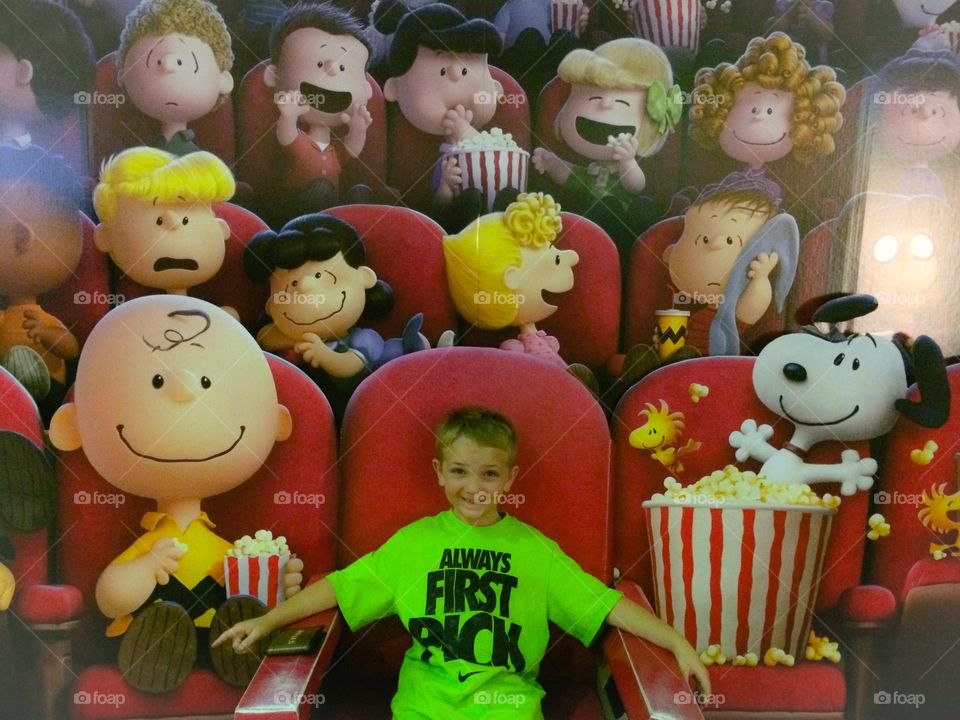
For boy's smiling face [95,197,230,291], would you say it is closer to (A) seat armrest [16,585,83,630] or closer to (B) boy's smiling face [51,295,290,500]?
(B) boy's smiling face [51,295,290,500]

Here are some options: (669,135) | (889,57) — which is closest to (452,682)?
Result: (669,135)

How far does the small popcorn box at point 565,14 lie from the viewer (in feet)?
8.09

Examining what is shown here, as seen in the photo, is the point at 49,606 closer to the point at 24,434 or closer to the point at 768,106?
the point at 24,434

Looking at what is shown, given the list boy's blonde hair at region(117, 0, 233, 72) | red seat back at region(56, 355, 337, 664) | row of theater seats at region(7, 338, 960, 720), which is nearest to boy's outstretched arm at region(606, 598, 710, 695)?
row of theater seats at region(7, 338, 960, 720)

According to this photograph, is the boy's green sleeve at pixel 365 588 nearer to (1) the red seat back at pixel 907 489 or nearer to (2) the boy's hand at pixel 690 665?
(2) the boy's hand at pixel 690 665

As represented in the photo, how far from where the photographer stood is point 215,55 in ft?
8.04

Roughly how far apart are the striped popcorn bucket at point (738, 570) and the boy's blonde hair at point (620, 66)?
1194 millimetres

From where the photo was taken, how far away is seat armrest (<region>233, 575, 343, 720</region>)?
1.84m

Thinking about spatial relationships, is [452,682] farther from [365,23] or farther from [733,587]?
[365,23]

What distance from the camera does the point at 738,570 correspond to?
2422 mm

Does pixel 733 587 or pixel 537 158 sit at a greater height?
pixel 537 158

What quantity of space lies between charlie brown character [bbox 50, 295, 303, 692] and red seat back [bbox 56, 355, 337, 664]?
0.16 ft

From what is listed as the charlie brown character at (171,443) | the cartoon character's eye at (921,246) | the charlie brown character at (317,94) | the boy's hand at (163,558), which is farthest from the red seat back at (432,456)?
the cartoon character's eye at (921,246)

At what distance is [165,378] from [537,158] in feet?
3.92
